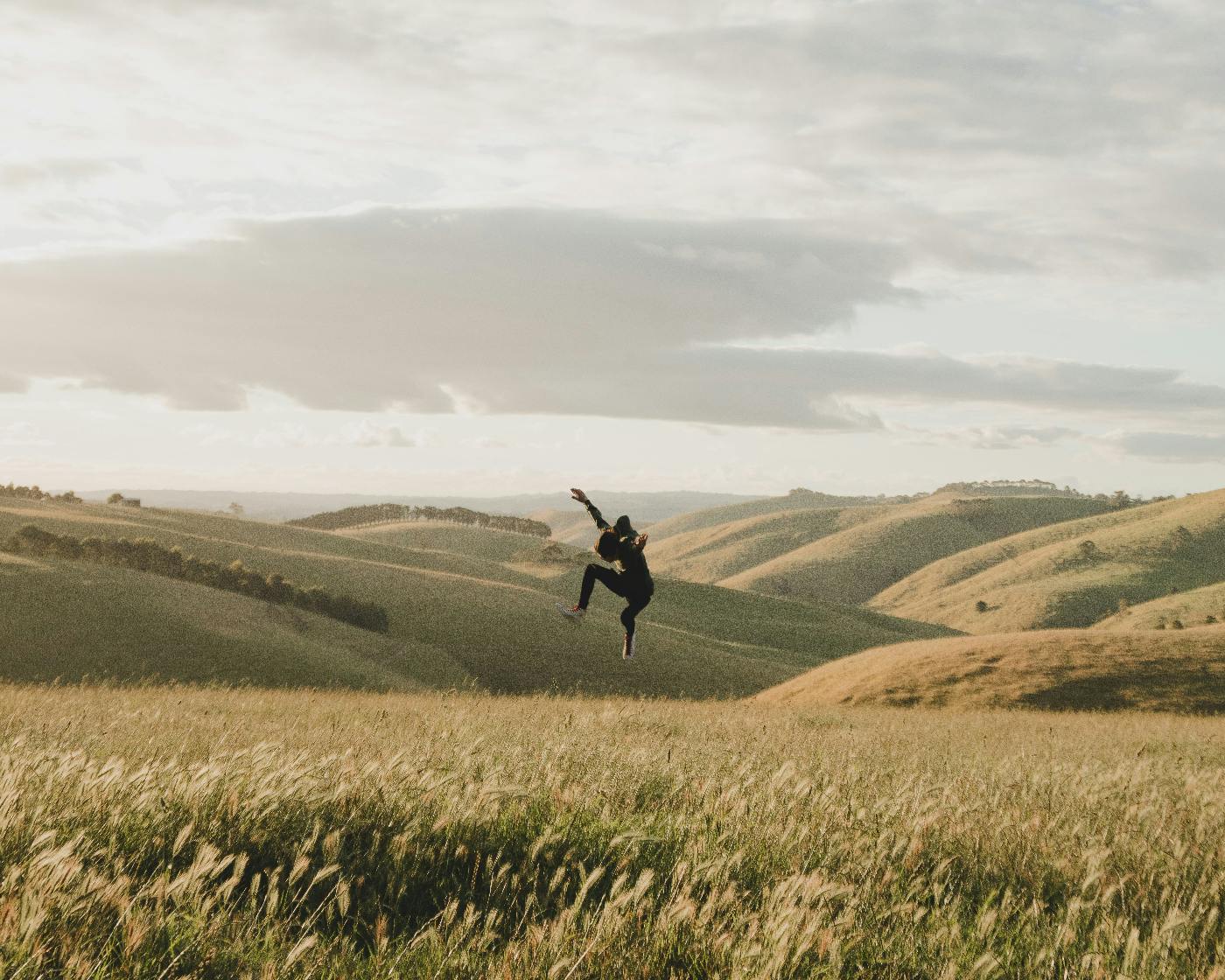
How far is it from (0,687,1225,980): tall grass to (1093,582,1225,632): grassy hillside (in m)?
105

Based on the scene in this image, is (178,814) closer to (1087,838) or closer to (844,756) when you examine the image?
(1087,838)

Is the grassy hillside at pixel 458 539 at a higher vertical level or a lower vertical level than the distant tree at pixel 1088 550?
lower

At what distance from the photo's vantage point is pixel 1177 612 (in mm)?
107375

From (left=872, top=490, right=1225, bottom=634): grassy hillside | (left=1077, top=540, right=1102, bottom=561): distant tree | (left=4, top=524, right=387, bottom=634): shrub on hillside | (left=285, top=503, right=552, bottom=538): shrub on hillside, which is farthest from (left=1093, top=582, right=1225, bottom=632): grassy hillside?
(left=4, top=524, right=387, bottom=634): shrub on hillside

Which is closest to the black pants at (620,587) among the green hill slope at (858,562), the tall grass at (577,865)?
the tall grass at (577,865)

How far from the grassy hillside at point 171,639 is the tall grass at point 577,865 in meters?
25.7

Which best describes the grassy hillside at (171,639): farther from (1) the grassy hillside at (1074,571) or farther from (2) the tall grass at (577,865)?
(1) the grassy hillside at (1074,571)

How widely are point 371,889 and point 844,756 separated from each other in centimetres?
613

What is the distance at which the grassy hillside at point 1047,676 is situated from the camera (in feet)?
97.1

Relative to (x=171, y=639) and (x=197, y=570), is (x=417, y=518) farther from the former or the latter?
(x=171, y=639)

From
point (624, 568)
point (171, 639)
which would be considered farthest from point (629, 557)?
point (171, 639)

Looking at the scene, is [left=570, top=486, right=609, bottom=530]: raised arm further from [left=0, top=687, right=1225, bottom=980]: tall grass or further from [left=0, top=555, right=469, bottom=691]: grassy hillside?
[left=0, top=555, right=469, bottom=691]: grassy hillside

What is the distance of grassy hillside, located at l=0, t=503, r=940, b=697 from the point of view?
4853 cm

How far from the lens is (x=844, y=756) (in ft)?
31.9
